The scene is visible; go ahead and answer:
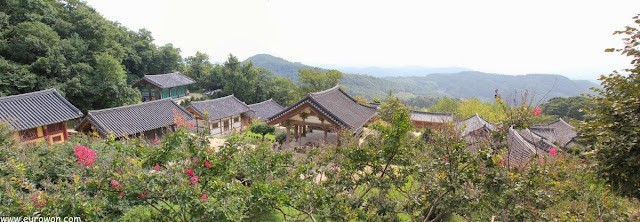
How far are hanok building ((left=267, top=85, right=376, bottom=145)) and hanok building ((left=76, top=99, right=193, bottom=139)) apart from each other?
16.3 ft

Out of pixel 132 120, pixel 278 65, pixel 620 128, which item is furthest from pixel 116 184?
pixel 278 65

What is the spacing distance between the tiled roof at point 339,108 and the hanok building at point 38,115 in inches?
389

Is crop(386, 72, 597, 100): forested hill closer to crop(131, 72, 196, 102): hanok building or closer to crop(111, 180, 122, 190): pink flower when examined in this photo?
crop(131, 72, 196, 102): hanok building

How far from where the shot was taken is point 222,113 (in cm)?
2366

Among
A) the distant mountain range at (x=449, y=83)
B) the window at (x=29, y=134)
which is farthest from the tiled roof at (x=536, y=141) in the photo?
the distant mountain range at (x=449, y=83)

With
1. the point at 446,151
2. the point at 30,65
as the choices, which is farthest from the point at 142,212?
the point at 30,65

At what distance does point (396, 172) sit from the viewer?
13.6 ft

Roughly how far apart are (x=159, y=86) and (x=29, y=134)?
19175mm

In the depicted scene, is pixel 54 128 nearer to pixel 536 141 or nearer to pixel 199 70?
pixel 536 141

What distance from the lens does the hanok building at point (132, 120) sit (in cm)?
1550

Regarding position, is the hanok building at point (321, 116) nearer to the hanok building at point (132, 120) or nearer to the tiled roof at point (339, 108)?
the tiled roof at point (339, 108)

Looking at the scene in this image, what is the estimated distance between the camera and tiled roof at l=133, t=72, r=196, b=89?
3218 cm

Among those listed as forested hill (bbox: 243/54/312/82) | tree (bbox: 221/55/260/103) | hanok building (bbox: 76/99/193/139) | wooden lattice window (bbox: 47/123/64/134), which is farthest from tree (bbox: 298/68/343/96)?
forested hill (bbox: 243/54/312/82)

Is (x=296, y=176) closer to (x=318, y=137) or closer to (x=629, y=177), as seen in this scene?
(x=629, y=177)
